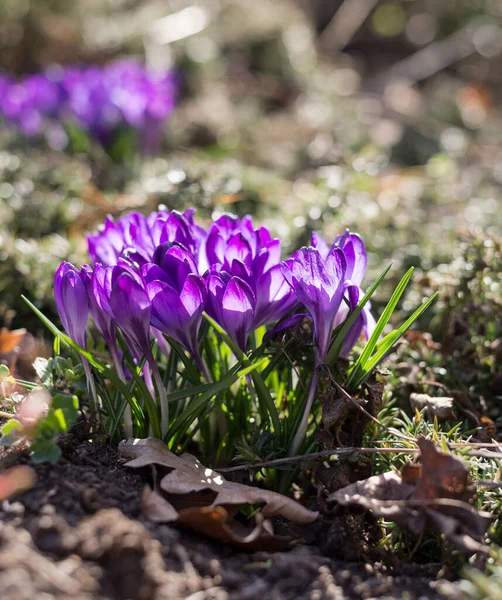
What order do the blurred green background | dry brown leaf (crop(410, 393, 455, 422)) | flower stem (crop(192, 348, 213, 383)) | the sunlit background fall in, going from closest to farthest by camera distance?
flower stem (crop(192, 348, 213, 383))
dry brown leaf (crop(410, 393, 455, 422))
the blurred green background
the sunlit background

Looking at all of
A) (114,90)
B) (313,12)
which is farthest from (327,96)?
(313,12)

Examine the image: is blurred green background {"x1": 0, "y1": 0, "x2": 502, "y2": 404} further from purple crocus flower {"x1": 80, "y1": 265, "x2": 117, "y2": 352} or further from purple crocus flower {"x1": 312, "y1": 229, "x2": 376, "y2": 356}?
purple crocus flower {"x1": 80, "y1": 265, "x2": 117, "y2": 352}

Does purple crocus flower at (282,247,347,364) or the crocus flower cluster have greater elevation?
the crocus flower cluster

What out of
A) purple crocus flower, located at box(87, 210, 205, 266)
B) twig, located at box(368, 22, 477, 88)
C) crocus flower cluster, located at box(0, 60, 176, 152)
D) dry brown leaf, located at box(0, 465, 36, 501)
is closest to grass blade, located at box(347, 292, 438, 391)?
purple crocus flower, located at box(87, 210, 205, 266)

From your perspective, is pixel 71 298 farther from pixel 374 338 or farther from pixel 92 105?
pixel 92 105

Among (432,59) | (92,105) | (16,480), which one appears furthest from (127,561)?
(432,59)

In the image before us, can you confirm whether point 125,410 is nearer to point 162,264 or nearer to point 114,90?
point 162,264
